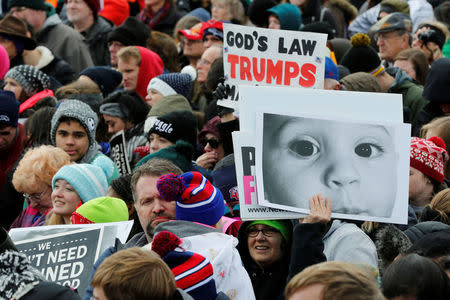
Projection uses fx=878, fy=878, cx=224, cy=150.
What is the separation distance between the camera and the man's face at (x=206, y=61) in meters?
9.62

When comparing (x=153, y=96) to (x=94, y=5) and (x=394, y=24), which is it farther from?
(x=94, y=5)

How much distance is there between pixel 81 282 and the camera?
4867mm

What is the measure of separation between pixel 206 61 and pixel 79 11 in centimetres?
313

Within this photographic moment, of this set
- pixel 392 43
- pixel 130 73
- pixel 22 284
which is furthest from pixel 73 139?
pixel 392 43

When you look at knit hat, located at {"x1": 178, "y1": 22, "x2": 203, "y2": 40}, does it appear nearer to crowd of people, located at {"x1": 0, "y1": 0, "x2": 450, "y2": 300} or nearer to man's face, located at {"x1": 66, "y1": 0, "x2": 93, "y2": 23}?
crowd of people, located at {"x1": 0, "y1": 0, "x2": 450, "y2": 300}

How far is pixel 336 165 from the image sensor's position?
4.76 m

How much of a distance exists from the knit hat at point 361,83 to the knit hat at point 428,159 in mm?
2183

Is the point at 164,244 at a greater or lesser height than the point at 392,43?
greater

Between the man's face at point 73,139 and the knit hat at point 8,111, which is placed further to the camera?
the knit hat at point 8,111

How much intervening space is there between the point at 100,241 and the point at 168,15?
8.29 m

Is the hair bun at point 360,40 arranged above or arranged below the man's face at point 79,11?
above

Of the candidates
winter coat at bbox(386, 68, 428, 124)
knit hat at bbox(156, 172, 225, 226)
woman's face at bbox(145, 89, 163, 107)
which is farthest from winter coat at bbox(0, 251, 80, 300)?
winter coat at bbox(386, 68, 428, 124)

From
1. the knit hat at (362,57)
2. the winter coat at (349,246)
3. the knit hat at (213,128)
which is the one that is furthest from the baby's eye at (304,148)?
the knit hat at (362,57)

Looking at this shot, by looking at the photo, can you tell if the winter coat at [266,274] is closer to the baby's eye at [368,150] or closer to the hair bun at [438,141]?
the baby's eye at [368,150]
